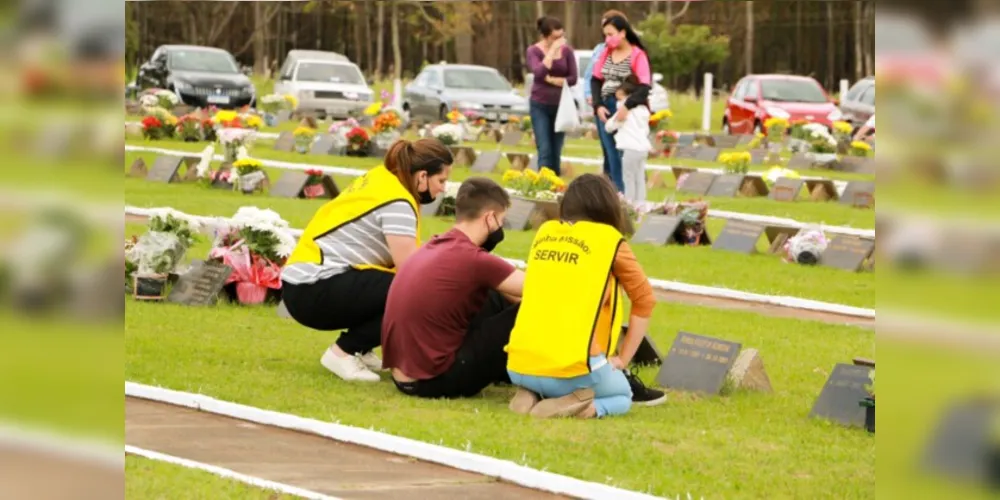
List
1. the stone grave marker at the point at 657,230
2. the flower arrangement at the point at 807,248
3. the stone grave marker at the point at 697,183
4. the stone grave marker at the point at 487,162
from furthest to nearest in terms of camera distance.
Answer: the stone grave marker at the point at 487,162 → the stone grave marker at the point at 697,183 → the stone grave marker at the point at 657,230 → the flower arrangement at the point at 807,248

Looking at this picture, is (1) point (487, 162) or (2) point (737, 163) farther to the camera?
(1) point (487, 162)

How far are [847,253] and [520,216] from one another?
333cm

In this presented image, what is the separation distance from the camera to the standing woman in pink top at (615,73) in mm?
14773

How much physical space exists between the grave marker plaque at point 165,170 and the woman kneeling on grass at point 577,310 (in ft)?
41.7

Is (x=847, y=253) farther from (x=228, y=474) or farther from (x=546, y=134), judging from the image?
(x=228, y=474)

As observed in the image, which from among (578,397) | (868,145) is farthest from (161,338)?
(868,145)

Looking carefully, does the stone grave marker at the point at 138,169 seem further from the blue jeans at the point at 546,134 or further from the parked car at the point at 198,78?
the parked car at the point at 198,78

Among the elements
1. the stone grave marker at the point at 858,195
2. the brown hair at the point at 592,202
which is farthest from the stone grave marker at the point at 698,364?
the stone grave marker at the point at 858,195

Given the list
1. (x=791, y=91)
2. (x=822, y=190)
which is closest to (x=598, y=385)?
(x=822, y=190)

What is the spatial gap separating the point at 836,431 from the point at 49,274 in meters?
5.59

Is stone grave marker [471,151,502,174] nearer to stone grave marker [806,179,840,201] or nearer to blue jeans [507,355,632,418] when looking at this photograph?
stone grave marker [806,179,840,201]

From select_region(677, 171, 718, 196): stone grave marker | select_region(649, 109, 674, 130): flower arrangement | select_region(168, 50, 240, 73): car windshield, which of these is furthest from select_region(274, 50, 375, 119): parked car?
select_region(677, 171, 718, 196): stone grave marker

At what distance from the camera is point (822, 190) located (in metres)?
18.9

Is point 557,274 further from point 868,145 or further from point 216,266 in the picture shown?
point 868,145
